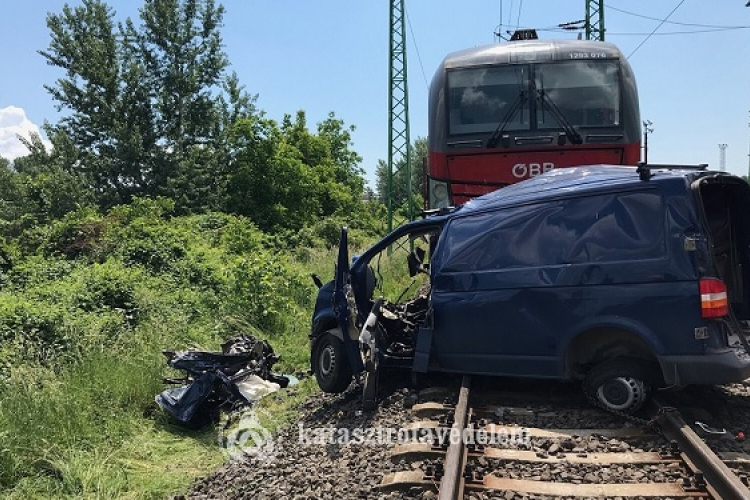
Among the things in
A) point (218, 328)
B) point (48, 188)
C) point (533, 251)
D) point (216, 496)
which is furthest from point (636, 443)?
point (48, 188)

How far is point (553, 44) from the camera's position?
932 cm

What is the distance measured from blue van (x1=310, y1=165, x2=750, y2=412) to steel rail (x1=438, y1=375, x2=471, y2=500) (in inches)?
29.1

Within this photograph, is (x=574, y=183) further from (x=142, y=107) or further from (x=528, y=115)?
(x=142, y=107)

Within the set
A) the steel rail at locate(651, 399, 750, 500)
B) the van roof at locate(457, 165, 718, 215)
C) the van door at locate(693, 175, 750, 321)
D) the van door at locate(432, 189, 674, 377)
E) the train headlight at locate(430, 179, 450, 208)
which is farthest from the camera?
the train headlight at locate(430, 179, 450, 208)

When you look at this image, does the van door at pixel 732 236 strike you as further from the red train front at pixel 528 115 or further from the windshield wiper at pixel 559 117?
the windshield wiper at pixel 559 117

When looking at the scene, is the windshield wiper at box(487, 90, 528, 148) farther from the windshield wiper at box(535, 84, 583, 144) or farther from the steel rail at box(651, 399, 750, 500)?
the steel rail at box(651, 399, 750, 500)

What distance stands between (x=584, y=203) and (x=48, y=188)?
96.5ft

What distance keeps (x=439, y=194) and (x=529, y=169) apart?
1369 mm

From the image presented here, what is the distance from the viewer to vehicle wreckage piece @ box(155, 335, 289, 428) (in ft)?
21.3

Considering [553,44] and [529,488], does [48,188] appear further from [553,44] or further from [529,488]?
[529,488]

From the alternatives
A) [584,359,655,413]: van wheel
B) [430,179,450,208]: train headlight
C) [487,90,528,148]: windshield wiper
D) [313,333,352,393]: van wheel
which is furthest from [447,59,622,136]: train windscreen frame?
[584,359,655,413]: van wheel

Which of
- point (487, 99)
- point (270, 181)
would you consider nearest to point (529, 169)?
point (487, 99)

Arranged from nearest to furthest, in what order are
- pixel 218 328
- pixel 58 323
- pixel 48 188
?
pixel 58 323
pixel 218 328
pixel 48 188

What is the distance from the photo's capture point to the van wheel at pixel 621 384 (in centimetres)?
485
